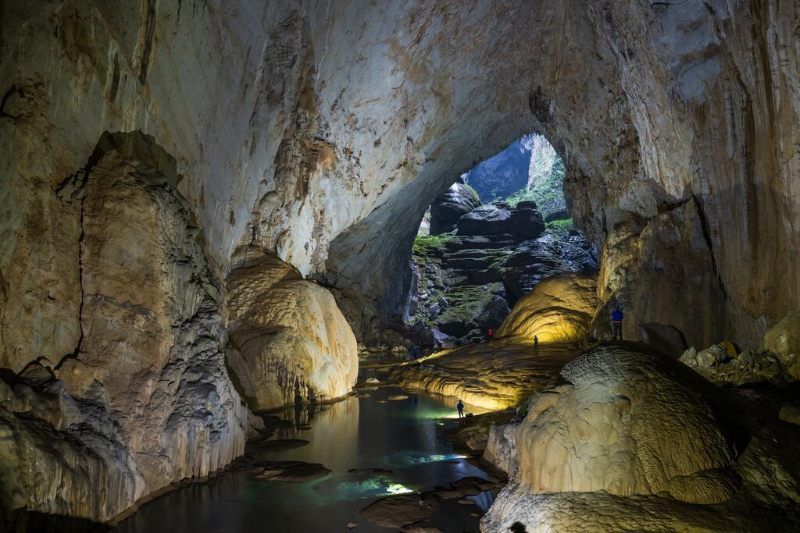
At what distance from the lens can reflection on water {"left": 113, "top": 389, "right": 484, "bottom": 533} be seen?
680cm

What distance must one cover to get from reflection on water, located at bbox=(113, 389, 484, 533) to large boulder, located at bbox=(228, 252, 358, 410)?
3.75ft

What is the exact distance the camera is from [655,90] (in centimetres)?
1429

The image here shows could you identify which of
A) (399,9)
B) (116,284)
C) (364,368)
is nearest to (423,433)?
(116,284)

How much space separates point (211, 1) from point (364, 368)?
15.6 metres

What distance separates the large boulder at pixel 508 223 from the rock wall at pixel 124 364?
44.7m

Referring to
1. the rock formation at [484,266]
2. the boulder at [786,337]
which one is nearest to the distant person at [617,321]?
the boulder at [786,337]

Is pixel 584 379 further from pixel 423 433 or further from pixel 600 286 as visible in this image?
pixel 600 286

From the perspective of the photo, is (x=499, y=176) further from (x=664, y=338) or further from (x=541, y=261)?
(x=664, y=338)

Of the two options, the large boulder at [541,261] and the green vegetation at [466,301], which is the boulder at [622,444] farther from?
the large boulder at [541,261]

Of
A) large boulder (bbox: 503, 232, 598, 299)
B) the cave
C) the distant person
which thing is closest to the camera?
the cave

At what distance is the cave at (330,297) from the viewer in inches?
225

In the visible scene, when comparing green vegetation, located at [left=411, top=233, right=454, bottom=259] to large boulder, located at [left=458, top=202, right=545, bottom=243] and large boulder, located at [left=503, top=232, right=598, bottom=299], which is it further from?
large boulder, located at [left=503, top=232, right=598, bottom=299]

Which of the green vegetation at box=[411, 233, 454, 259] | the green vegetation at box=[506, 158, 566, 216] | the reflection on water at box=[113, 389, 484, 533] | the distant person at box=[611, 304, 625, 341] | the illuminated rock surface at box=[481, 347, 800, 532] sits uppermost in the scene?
the green vegetation at box=[506, 158, 566, 216]

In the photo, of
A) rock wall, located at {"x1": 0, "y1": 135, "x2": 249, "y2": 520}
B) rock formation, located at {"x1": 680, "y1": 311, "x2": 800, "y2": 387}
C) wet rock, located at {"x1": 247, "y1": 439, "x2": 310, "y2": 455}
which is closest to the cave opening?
wet rock, located at {"x1": 247, "y1": 439, "x2": 310, "y2": 455}
